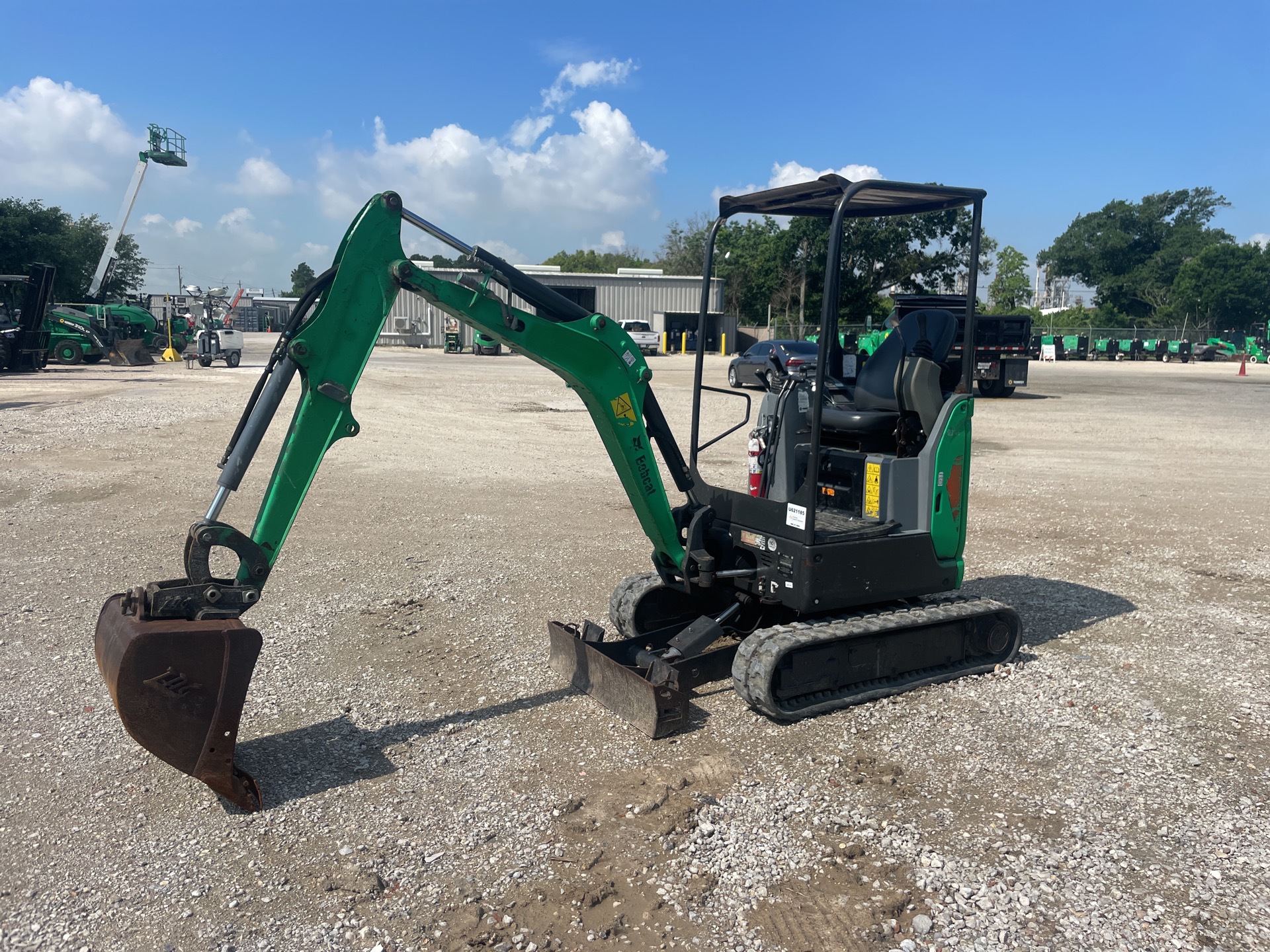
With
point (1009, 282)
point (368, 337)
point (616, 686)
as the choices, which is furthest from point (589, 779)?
point (1009, 282)

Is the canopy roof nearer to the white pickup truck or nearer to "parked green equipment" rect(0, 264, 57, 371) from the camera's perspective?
"parked green equipment" rect(0, 264, 57, 371)

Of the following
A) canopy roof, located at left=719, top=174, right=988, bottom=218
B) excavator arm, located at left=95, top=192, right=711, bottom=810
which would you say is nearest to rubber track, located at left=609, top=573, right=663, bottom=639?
excavator arm, located at left=95, top=192, right=711, bottom=810

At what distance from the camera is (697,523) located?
5387mm

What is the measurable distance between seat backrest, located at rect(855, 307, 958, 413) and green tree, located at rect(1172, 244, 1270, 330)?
81572 millimetres

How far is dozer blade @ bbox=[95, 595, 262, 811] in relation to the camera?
371 centimetres

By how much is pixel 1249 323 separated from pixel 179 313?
77.6m

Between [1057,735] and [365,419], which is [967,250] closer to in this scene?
[1057,735]

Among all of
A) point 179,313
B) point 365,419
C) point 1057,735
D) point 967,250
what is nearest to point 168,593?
point 1057,735

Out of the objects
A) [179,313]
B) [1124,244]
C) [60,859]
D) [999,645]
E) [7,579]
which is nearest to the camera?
[60,859]

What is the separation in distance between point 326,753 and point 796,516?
2.72m

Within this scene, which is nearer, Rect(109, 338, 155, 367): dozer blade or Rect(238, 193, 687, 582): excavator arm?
Rect(238, 193, 687, 582): excavator arm

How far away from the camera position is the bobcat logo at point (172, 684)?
372 cm

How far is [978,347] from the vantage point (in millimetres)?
23672

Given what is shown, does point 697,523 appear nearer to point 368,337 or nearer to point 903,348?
point 903,348
